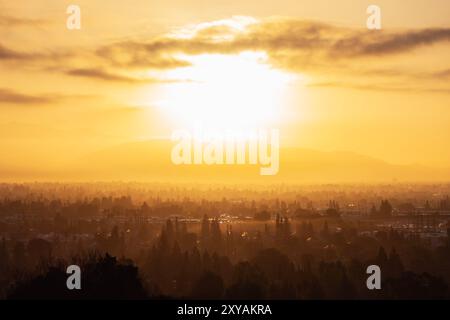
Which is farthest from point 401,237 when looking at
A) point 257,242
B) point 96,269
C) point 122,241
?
point 96,269

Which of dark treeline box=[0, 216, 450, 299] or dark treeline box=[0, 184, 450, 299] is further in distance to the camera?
dark treeline box=[0, 184, 450, 299]

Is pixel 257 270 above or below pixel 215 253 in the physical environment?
above

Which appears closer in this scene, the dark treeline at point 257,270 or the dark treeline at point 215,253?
the dark treeline at point 257,270

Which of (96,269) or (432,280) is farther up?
(96,269)

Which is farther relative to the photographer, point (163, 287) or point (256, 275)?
point (163, 287)

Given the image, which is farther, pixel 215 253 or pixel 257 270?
pixel 215 253

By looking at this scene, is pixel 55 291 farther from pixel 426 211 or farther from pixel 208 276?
pixel 426 211
